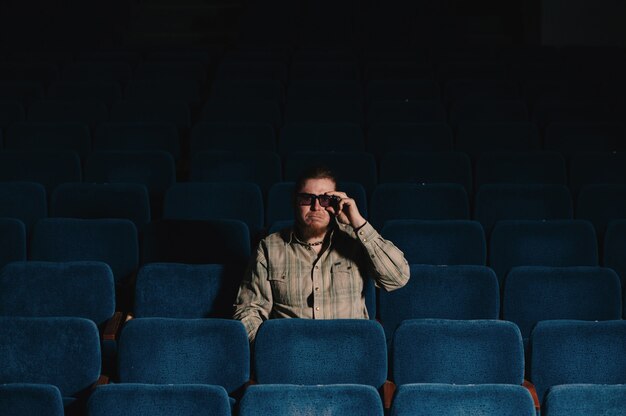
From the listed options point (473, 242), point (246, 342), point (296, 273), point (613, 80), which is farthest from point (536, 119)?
point (246, 342)

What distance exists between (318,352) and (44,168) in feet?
3.02

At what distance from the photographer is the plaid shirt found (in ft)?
3.97

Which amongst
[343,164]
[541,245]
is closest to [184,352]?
[541,245]

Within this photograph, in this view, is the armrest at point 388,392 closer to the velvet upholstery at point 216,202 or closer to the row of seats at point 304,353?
the row of seats at point 304,353

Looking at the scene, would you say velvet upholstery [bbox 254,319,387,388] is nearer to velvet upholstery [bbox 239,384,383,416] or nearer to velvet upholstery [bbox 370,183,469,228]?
velvet upholstery [bbox 239,384,383,416]

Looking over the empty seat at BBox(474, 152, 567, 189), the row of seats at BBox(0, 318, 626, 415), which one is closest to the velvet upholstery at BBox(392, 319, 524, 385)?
the row of seats at BBox(0, 318, 626, 415)

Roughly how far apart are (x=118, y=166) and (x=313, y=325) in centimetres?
83

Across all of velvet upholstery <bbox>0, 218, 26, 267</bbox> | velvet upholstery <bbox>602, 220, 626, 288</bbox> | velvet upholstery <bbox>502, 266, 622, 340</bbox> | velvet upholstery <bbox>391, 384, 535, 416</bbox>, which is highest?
velvet upholstery <bbox>0, 218, 26, 267</bbox>

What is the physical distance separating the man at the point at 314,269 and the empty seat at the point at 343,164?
562 mm

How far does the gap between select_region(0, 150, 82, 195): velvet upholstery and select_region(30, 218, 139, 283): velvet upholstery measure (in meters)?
0.32

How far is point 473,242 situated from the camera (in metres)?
1.49

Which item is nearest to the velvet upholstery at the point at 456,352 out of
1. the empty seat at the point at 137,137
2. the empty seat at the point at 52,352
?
the empty seat at the point at 52,352

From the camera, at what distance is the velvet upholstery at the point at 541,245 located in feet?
4.98

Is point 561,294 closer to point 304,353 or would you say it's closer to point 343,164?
point 304,353
